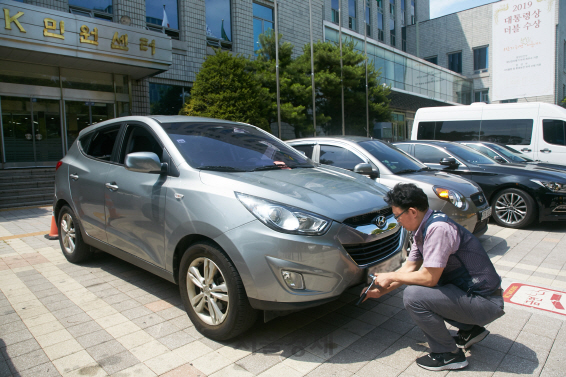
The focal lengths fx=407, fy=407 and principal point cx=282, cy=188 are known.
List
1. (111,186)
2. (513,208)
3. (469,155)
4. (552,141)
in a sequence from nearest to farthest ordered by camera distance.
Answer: (111,186), (513,208), (469,155), (552,141)

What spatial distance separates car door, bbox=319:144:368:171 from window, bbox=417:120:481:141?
8308 mm

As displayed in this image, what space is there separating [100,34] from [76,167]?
8894 mm

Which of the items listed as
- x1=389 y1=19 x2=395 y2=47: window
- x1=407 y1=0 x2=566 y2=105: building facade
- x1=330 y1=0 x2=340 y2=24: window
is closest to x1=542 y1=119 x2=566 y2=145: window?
x1=330 y1=0 x2=340 y2=24: window

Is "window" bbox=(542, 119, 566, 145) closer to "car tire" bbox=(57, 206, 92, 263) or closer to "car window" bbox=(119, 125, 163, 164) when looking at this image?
"car window" bbox=(119, 125, 163, 164)

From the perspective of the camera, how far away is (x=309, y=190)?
310 cm

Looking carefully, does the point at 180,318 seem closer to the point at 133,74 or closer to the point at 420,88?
the point at 133,74

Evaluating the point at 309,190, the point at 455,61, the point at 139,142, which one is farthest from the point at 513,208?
the point at 455,61

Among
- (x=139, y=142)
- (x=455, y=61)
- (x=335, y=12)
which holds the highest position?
(x=335, y=12)

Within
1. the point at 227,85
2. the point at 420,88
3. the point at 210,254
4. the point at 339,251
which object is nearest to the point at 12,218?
the point at 227,85

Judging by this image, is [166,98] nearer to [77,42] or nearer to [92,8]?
[92,8]

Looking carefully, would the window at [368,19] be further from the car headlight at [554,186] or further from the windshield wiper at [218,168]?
the windshield wiper at [218,168]

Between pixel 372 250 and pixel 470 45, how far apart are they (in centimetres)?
4129

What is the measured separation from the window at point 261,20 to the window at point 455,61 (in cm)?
2641

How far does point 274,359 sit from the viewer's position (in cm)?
283
